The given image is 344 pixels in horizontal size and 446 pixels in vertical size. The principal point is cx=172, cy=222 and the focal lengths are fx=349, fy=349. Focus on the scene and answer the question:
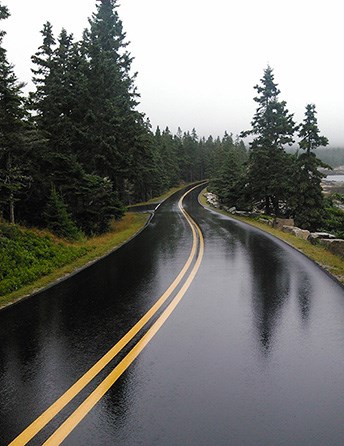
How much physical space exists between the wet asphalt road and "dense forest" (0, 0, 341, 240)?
7.75 metres

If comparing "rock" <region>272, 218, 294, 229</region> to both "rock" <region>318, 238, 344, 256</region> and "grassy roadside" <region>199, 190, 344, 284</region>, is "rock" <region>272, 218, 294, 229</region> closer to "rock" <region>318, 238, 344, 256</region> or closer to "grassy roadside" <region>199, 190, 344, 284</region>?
"grassy roadside" <region>199, 190, 344, 284</region>

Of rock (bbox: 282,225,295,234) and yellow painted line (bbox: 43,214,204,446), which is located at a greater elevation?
yellow painted line (bbox: 43,214,204,446)

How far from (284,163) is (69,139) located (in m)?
17.6

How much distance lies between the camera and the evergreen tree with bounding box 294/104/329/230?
2719cm

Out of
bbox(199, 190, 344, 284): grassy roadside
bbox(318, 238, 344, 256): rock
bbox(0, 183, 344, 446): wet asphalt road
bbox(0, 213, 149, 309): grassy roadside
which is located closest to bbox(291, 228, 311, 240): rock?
bbox(199, 190, 344, 284): grassy roadside

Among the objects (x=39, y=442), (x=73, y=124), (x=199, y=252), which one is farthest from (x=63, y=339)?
(x=73, y=124)


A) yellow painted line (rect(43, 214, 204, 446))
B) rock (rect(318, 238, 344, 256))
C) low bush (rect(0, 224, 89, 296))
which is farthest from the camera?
rock (rect(318, 238, 344, 256))

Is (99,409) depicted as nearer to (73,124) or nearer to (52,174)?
(52,174)

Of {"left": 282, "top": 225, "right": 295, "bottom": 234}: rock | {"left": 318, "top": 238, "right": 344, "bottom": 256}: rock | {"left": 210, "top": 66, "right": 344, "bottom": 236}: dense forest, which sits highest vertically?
{"left": 210, "top": 66, "right": 344, "bottom": 236}: dense forest

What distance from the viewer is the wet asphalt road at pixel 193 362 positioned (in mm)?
3299

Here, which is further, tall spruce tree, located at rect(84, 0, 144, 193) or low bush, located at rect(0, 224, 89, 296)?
tall spruce tree, located at rect(84, 0, 144, 193)

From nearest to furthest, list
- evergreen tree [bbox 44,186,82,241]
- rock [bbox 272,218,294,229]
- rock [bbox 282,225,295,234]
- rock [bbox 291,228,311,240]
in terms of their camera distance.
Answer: evergreen tree [bbox 44,186,82,241] < rock [bbox 291,228,311,240] < rock [bbox 282,225,295,234] < rock [bbox 272,218,294,229]

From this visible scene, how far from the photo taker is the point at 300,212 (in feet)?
91.8

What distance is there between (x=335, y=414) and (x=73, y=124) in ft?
74.5
